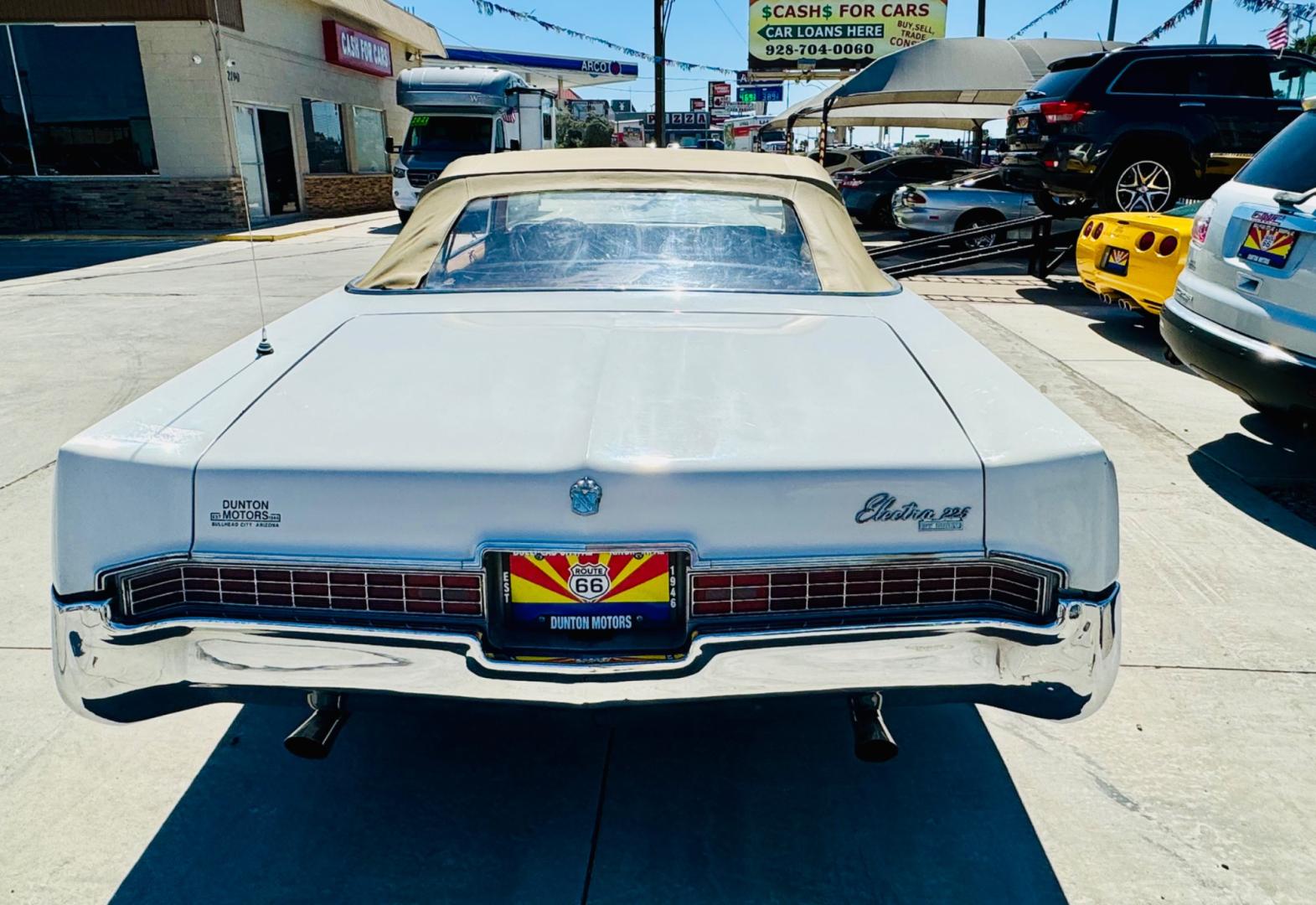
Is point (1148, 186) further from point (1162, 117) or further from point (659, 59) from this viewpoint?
point (659, 59)

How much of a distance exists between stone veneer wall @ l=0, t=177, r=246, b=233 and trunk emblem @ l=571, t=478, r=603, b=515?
1962 centimetres

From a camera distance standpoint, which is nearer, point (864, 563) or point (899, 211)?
point (864, 563)

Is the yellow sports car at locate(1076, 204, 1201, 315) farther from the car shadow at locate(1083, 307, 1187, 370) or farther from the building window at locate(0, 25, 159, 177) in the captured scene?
the building window at locate(0, 25, 159, 177)

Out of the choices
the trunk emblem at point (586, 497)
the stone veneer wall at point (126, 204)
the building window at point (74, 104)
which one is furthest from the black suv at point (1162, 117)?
the building window at point (74, 104)

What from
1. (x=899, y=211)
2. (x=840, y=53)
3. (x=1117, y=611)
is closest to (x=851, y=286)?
(x=1117, y=611)

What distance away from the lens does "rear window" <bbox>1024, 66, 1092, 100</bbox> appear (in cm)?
1077

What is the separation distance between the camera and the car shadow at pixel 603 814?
7.02ft

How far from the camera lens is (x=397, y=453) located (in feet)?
6.33

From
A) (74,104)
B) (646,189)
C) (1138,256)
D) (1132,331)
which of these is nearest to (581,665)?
(646,189)

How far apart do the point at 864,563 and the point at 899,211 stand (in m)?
13.5

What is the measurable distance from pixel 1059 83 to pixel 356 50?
771 inches

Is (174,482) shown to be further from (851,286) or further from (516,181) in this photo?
(851,286)

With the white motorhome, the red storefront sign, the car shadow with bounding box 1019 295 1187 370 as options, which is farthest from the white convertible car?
the white motorhome

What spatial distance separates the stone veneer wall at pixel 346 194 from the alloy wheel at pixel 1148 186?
1691cm
